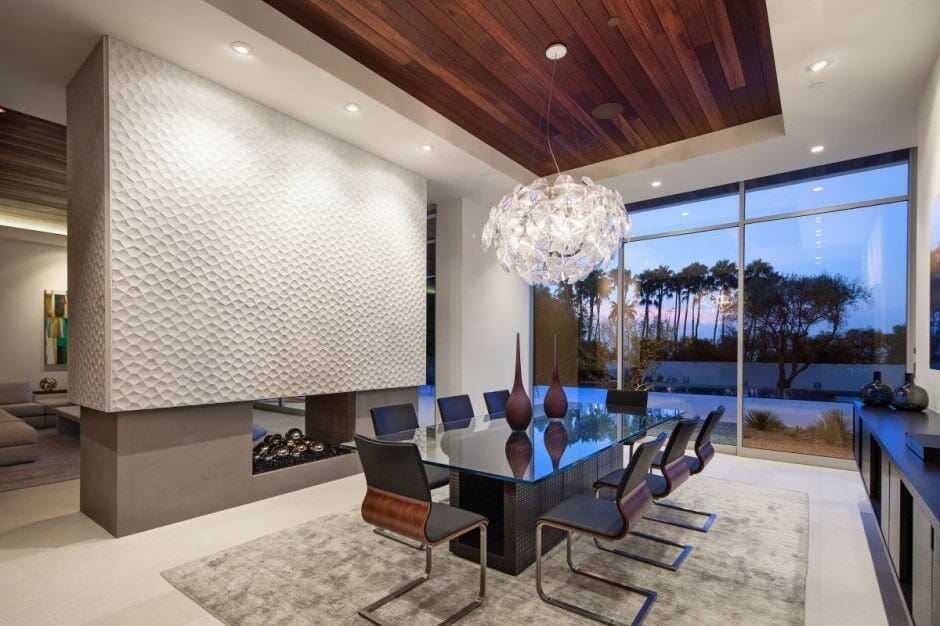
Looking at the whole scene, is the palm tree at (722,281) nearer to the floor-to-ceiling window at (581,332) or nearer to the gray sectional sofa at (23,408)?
the floor-to-ceiling window at (581,332)

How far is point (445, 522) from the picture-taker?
7.30 ft

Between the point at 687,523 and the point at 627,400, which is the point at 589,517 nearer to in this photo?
the point at 687,523

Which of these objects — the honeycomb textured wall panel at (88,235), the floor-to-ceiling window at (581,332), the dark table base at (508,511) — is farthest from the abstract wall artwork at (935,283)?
the honeycomb textured wall panel at (88,235)

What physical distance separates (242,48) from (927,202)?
4789mm

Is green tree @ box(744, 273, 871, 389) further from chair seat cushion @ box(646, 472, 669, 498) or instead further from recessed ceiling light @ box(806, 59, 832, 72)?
chair seat cushion @ box(646, 472, 669, 498)

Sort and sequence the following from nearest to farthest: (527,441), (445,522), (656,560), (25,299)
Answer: (445,522)
(656,560)
(527,441)
(25,299)

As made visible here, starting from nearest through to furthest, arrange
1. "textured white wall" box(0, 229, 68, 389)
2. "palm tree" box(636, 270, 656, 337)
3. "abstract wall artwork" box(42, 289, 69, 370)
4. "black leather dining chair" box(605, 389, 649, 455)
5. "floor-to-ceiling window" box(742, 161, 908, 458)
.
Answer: "black leather dining chair" box(605, 389, 649, 455)
"floor-to-ceiling window" box(742, 161, 908, 458)
"palm tree" box(636, 270, 656, 337)
"textured white wall" box(0, 229, 68, 389)
"abstract wall artwork" box(42, 289, 69, 370)

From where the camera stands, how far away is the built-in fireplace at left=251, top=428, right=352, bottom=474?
4.15 metres

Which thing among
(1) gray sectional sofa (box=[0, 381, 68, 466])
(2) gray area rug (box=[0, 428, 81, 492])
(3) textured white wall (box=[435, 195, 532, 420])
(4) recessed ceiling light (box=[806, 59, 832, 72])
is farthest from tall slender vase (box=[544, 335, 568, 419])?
(1) gray sectional sofa (box=[0, 381, 68, 466])

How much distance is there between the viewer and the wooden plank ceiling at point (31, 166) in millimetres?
4500

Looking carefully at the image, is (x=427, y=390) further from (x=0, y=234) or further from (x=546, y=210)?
(x=0, y=234)

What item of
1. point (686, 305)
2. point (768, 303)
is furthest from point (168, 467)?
point (768, 303)

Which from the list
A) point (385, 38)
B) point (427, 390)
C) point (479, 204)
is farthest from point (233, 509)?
point (479, 204)

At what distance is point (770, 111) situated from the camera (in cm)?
422
